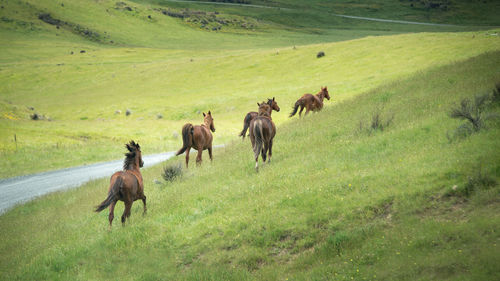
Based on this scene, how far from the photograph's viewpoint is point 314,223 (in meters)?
11.1

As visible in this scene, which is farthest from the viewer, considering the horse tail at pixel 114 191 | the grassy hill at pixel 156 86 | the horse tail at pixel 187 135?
the grassy hill at pixel 156 86

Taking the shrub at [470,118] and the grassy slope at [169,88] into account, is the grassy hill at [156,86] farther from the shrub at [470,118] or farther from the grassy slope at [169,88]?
the shrub at [470,118]

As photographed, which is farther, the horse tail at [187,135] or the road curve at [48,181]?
the road curve at [48,181]

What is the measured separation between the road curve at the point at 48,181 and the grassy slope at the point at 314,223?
5988mm

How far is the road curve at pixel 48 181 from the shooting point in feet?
79.8

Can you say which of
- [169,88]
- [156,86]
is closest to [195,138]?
[169,88]

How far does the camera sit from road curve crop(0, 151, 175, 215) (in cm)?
2431

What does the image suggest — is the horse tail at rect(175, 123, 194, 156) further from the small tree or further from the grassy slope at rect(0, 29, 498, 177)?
the grassy slope at rect(0, 29, 498, 177)

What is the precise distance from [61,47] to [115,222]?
148 m

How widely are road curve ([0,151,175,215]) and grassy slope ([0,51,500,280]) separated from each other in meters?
5.99

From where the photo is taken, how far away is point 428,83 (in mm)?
24750

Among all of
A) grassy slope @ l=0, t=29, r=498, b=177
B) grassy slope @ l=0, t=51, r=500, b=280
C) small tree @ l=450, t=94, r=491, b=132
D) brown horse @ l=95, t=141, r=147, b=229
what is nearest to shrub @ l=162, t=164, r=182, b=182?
grassy slope @ l=0, t=51, r=500, b=280

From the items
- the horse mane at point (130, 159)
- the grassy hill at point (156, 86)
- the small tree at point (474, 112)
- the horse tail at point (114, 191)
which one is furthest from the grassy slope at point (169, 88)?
the small tree at point (474, 112)

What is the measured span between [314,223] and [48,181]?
2257cm
